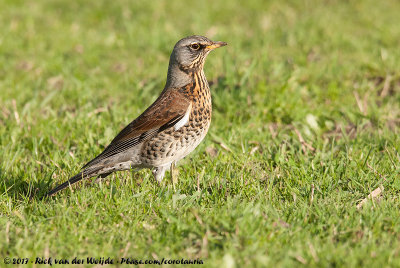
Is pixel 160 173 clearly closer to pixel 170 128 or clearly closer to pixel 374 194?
pixel 170 128

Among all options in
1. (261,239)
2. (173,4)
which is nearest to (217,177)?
(261,239)

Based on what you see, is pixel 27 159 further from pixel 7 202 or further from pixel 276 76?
pixel 276 76

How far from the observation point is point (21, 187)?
5602mm

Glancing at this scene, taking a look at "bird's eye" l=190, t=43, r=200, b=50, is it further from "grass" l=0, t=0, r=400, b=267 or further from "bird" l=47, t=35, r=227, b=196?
"grass" l=0, t=0, r=400, b=267

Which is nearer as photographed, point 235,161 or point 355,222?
point 355,222

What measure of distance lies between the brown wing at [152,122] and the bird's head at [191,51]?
1.07ft

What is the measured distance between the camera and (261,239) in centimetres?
416

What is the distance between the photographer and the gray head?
5691 millimetres

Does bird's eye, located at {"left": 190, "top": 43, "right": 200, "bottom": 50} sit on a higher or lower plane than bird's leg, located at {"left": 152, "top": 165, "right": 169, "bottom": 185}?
higher

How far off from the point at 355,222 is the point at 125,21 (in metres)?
7.65

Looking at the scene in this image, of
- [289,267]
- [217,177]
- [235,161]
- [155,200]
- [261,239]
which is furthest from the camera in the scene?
[235,161]

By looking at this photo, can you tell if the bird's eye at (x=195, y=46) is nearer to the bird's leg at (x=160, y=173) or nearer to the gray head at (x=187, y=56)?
the gray head at (x=187, y=56)

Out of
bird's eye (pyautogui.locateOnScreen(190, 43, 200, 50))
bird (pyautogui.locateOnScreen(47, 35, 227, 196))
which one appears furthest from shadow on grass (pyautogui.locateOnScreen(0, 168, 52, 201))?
bird's eye (pyautogui.locateOnScreen(190, 43, 200, 50))

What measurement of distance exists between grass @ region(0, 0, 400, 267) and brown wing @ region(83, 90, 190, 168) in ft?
1.03
